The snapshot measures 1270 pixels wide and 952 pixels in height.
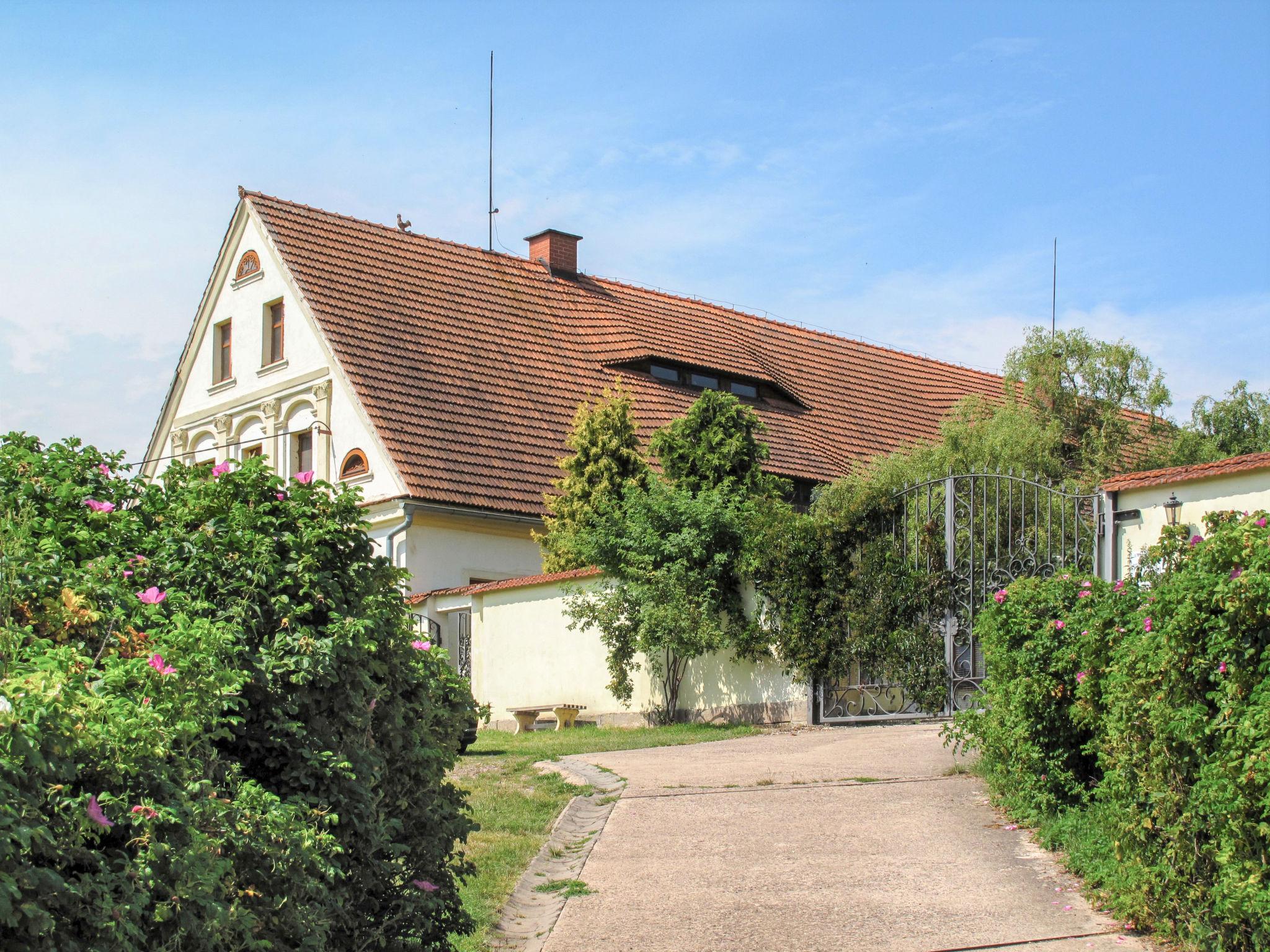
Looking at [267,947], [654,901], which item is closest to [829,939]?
[654,901]

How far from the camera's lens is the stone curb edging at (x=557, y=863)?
6.84 meters

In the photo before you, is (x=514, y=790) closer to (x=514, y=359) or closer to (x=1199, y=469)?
(x=1199, y=469)

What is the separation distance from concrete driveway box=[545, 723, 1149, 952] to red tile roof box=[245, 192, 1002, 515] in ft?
47.1

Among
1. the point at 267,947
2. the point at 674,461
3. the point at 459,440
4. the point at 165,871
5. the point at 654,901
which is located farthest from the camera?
the point at 459,440

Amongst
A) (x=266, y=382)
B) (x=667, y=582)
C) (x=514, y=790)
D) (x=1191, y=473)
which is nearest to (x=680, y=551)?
(x=667, y=582)

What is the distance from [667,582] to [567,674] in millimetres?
3000

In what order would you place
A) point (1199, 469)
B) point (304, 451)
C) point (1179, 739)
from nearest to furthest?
point (1179, 739)
point (1199, 469)
point (304, 451)

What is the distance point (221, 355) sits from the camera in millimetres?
29234

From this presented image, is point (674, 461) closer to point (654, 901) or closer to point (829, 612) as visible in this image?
point (829, 612)

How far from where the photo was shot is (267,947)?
181 inches

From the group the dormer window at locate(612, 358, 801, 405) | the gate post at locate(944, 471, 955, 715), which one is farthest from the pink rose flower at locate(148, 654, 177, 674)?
the dormer window at locate(612, 358, 801, 405)

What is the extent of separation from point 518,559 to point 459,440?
2.36 metres

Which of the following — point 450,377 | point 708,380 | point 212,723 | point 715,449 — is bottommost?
point 212,723

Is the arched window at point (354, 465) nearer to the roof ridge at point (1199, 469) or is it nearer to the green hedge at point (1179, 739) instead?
the roof ridge at point (1199, 469)
